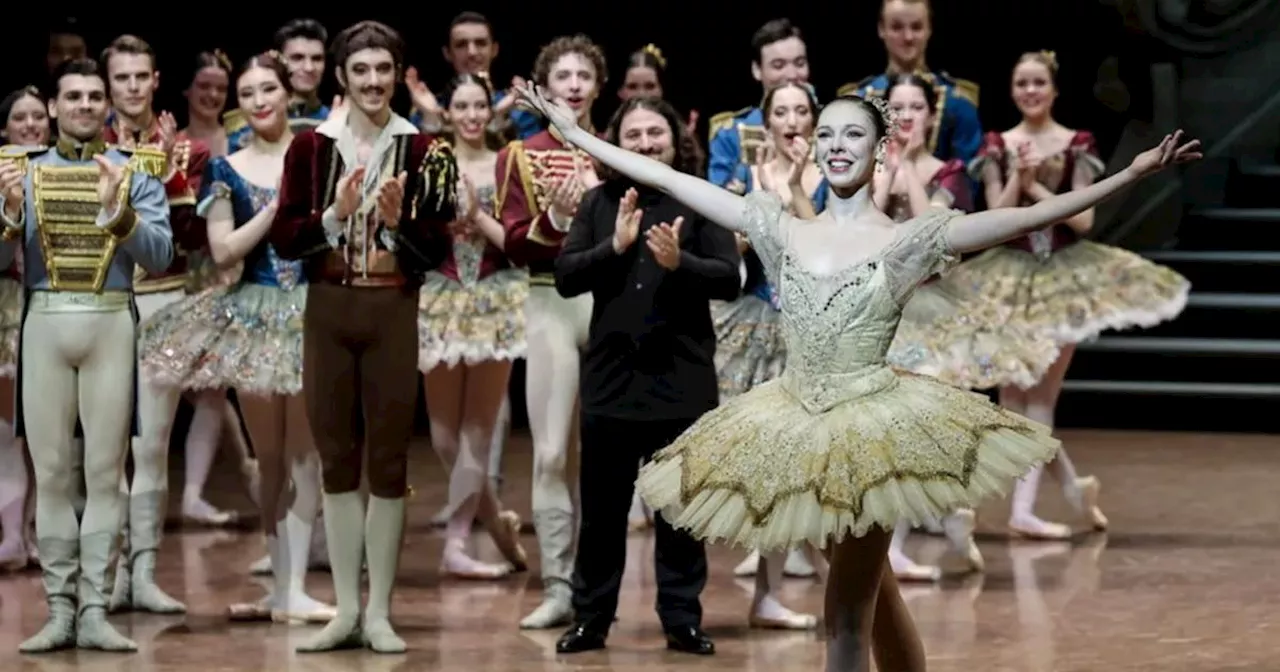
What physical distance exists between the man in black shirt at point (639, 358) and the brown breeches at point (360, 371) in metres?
0.40

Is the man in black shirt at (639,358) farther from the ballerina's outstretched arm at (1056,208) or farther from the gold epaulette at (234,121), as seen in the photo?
the gold epaulette at (234,121)

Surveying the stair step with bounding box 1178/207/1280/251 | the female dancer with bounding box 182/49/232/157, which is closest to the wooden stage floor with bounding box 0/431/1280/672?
the female dancer with bounding box 182/49/232/157

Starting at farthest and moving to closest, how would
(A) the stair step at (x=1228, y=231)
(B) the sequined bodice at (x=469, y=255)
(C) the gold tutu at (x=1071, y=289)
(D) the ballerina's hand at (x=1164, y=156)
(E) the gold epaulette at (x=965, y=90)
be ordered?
1. (A) the stair step at (x=1228, y=231)
2. (E) the gold epaulette at (x=965, y=90)
3. (C) the gold tutu at (x=1071, y=289)
4. (B) the sequined bodice at (x=469, y=255)
5. (D) the ballerina's hand at (x=1164, y=156)

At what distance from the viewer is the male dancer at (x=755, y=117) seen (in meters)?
6.38

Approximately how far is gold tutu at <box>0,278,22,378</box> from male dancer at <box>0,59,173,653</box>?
1060mm

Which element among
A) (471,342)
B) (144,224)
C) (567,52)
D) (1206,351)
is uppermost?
(567,52)

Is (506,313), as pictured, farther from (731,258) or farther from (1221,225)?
(1221,225)

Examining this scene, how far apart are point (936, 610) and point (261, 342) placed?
184 centimetres

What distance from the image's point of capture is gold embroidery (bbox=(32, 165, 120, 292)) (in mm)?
5352

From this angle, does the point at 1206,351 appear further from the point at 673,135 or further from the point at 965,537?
the point at 673,135

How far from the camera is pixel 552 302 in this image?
5.83 meters

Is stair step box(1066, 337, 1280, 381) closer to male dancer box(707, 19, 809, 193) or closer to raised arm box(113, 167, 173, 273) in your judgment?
male dancer box(707, 19, 809, 193)

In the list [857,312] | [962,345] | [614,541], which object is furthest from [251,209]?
[857,312]

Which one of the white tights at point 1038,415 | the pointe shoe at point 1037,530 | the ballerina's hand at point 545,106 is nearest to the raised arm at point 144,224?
the ballerina's hand at point 545,106
